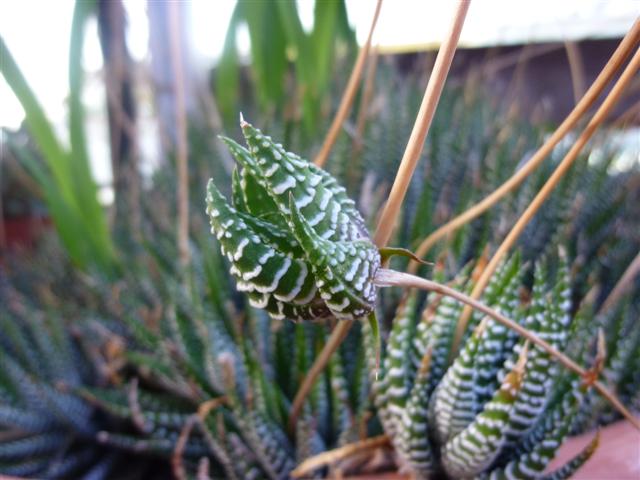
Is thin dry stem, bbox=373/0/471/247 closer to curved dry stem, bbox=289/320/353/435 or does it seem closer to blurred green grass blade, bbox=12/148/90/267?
curved dry stem, bbox=289/320/353/435

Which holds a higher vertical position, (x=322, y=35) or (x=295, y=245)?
(x=322, y=35)

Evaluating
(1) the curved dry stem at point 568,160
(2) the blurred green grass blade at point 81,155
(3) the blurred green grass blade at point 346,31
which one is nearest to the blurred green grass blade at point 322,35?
(3) the blurred green grass blade at point 346,31

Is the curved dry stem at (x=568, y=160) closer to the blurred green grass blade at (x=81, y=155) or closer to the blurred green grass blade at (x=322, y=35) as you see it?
the blurred green grass blade at (x=322, y=35)

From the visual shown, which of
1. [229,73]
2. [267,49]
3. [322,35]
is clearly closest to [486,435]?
[322,35]

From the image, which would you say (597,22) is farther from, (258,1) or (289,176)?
(289,176)

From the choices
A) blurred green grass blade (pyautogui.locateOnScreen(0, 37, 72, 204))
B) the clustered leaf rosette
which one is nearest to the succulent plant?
the clustered leaf rosette

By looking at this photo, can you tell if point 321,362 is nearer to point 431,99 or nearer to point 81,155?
point 431,99

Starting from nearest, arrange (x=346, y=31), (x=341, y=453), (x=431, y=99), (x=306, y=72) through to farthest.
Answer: (x=431, y=99) < (x=341, y=453) < (x=306, y=72) < (x=346, y=31)
